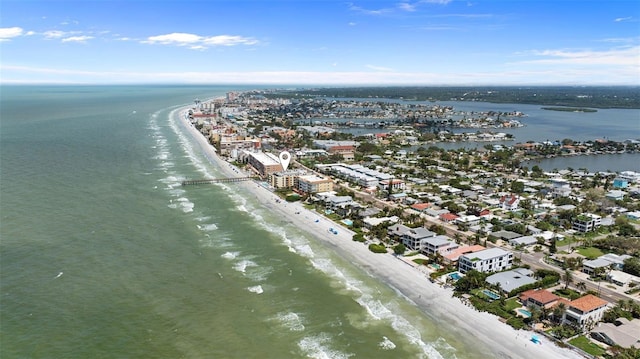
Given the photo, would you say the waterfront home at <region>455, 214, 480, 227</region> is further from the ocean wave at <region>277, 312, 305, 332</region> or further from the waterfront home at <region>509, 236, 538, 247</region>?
the ocean wave at <region>277, 312, 305, 332</region>

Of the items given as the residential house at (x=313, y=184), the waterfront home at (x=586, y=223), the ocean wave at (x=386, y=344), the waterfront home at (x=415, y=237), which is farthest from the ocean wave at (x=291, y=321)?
the waterfront home at (x=586, y=223)

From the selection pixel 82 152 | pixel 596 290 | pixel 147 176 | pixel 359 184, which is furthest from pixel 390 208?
pixel 82 152

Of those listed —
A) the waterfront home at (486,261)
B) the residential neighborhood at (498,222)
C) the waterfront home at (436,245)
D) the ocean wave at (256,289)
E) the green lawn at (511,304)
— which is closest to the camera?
the residential neighborhood at (498,222)

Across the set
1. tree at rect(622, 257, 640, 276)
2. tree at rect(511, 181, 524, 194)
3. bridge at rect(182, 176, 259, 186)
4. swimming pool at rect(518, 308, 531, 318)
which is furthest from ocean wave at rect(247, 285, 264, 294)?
tree at rect(511, 181, 524, 194)

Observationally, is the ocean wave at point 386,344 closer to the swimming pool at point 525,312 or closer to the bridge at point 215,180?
the swimming pool at point 525,312

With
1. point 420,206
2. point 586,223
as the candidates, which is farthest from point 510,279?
point 420,206
